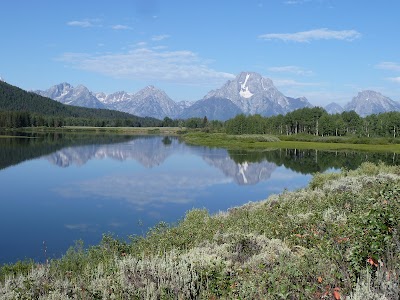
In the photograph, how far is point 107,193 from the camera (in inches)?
1672

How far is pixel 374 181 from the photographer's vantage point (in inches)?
929

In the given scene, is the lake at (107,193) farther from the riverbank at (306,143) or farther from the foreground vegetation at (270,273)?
the riverbank at (306,143)

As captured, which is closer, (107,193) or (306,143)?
(107,193)

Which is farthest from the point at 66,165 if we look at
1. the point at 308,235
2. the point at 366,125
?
the point at 366,125

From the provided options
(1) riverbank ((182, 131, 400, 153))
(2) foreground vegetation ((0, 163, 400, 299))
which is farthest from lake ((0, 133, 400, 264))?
(1) riverbank ((182, 131, 400, 153))

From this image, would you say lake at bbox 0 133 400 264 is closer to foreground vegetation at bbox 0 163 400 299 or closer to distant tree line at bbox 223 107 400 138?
foreground vegetation at bbox 0 163 400 299

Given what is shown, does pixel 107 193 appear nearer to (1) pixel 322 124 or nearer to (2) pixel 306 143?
(2) pixel 306 143

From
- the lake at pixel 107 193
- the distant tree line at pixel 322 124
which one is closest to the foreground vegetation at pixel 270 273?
the lake at pixel 107 193

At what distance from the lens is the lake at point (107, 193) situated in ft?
87.9

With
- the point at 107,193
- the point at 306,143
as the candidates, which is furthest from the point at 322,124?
the point at 107,193

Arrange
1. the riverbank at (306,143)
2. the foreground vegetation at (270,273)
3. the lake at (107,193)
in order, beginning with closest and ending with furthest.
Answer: the foreground vegetation at (270,273), the lake at (107,193), the riverbank at (306,143)

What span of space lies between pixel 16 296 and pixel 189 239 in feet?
26.1

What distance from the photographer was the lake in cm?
2680

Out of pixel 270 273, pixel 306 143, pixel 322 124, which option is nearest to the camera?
pixel 270 273
